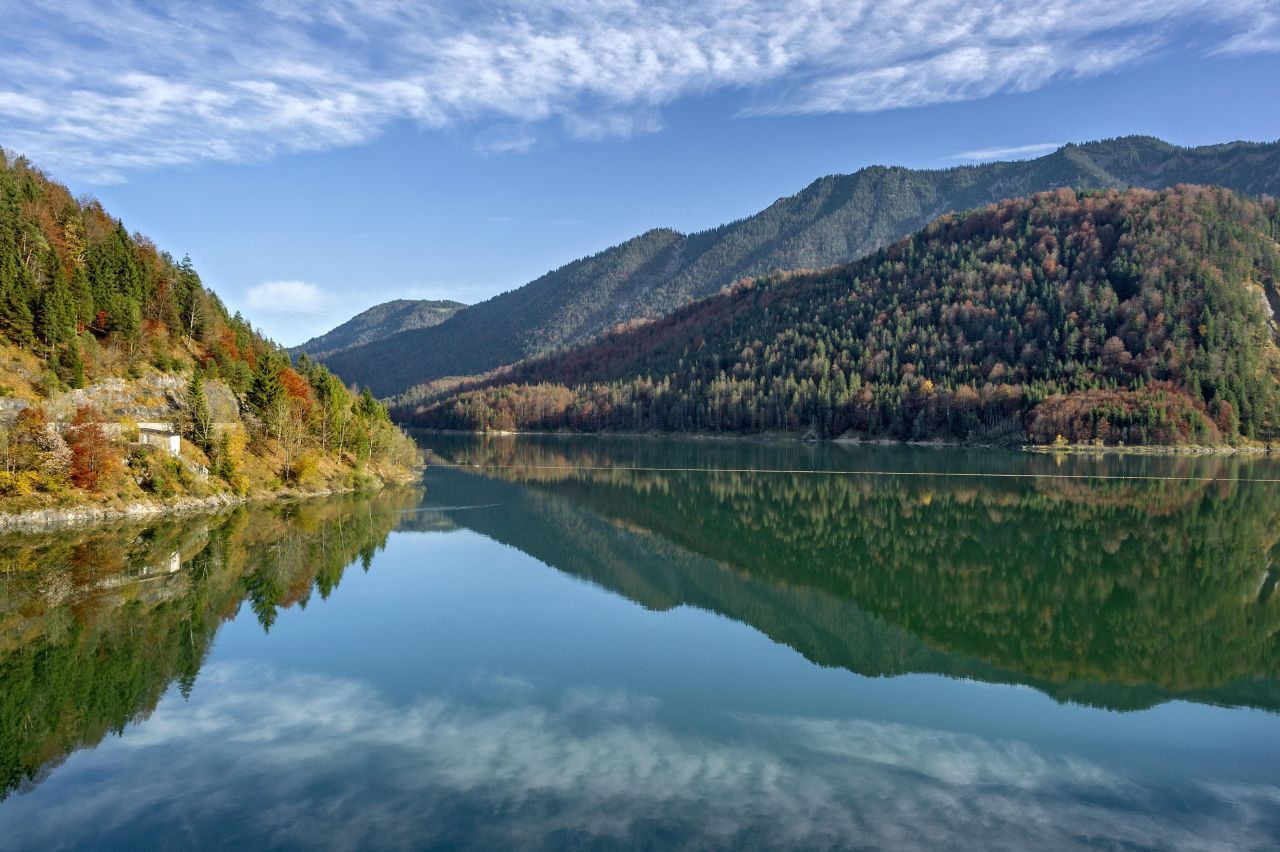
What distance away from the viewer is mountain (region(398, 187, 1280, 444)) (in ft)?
399

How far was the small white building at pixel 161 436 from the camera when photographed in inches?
1646

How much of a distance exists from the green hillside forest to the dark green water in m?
4.81

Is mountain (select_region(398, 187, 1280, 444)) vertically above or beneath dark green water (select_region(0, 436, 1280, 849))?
Result: above

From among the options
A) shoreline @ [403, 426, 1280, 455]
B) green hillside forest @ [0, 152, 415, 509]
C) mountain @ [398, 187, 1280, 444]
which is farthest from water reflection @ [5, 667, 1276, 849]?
mountain @ [398, 187, 1280, 444]

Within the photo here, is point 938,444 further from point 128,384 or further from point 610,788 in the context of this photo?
point 610,788

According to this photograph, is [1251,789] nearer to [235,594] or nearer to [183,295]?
[235,594]

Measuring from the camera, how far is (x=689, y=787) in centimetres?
1330

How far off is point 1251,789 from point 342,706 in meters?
17.2

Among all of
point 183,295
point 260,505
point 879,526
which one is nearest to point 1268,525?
point 879,526

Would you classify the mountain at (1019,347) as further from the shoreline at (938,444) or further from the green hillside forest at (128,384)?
the green hillside forest at (128,384)

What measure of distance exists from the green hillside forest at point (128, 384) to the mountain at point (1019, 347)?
101689mm

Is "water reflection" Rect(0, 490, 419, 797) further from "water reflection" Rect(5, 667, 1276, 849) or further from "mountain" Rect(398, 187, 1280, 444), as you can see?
"mountain" Rect(398, 187, 1280, 444)

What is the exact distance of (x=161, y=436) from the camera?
4269cm

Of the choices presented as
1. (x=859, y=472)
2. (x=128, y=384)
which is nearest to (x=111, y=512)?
(x=128, y=384)
